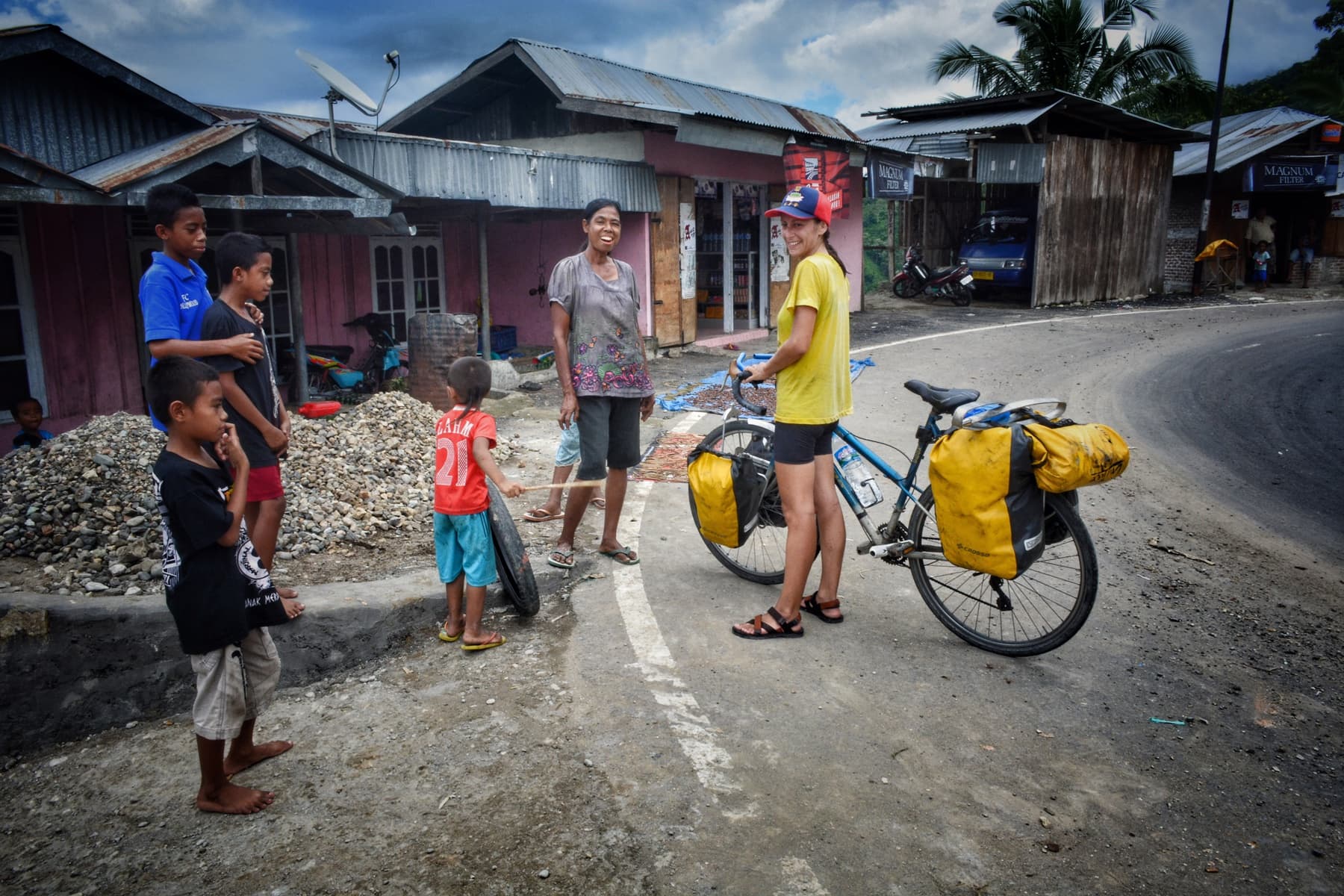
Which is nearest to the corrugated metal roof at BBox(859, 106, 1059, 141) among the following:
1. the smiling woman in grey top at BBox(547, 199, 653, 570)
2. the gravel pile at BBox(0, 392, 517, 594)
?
the gravel pile at BBox(0, 392, 517, 594)

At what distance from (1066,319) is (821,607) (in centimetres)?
1585

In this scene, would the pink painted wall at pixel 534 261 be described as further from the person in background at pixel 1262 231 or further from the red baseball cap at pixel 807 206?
the person in background at pixel 1262 231

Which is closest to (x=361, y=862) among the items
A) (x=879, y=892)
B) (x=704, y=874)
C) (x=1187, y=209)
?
(x=704, y=874)

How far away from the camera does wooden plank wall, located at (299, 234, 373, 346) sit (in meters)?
12.1

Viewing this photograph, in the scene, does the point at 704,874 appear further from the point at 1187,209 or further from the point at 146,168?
the point at 1187,209

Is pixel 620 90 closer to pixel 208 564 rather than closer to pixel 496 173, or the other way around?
pixel 496 173

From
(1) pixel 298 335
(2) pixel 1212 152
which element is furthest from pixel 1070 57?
(1) pixel 298 335

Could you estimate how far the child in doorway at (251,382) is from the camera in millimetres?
3785

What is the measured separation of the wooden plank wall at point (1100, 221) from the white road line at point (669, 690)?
17954 mm

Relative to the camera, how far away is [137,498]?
214 inches

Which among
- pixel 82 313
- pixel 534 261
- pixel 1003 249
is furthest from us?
pixel 1003 249

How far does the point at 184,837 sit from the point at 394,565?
234 cm

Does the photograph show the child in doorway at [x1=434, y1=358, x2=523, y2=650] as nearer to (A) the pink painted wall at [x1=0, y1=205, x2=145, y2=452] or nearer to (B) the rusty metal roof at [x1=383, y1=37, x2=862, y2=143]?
(A) the pink painted wall at [x1=0, y1=205, x2=145, y2=452]

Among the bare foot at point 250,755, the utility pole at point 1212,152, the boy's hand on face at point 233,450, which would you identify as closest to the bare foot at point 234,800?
the bare foot at point 250,755
